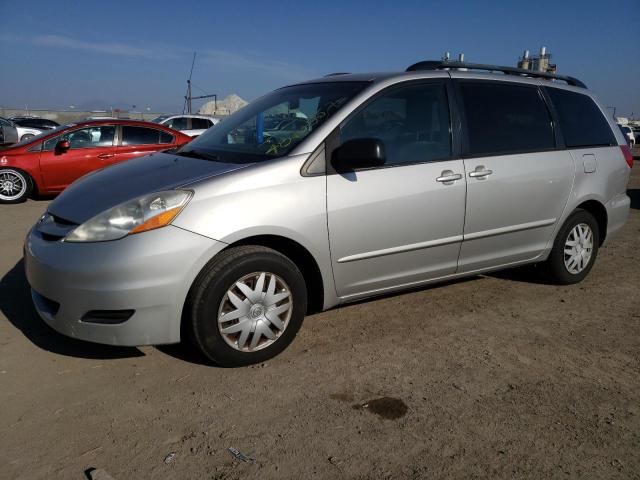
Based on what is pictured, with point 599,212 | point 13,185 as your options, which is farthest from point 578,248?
point 13,185

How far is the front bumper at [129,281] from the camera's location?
8.96 feet

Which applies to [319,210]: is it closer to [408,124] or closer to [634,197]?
[408,124]

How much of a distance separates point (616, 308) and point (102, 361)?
12.5 ft

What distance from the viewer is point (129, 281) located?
272cm

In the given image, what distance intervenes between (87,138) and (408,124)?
23.4ft

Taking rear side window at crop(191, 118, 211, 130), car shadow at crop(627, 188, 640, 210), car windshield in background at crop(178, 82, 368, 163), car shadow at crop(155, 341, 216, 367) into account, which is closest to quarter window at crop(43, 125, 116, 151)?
car windshield in background at crop(178, 82, 368, 163)

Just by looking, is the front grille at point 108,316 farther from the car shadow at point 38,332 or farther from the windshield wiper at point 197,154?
the windshield wiper at point 197,154

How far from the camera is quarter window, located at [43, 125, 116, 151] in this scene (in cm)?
897

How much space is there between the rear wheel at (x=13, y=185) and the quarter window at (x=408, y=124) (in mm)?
7471

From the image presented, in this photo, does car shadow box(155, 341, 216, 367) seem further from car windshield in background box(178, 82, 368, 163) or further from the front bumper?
car windshield in background box(178, 82, 368, 163)

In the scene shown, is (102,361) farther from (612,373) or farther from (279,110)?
(612,373)

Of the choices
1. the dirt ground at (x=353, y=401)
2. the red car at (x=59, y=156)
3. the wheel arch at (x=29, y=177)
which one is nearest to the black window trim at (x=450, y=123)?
the dirt ground at (x=353, y=401)

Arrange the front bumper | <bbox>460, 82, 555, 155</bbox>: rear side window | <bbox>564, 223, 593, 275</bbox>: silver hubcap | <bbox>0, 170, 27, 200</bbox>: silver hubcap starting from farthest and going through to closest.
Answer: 1. <bbox>0, 170, 27, 200</bbox>: silver hubcap
2. <bbox>564, 223, 593, 275</bbox>: silver hubcap
3. <bbox>460, 82, 555, 155</bbox>: rear side window
4. the front bumper

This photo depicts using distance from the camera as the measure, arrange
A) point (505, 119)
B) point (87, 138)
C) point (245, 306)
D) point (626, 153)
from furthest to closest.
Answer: point (87, 138) → point (626, 153) → point (505, 119) → point (245, 306)
